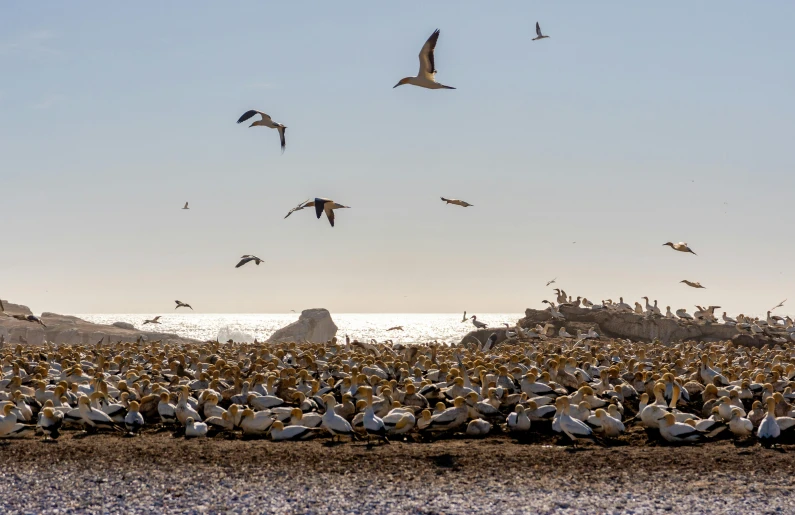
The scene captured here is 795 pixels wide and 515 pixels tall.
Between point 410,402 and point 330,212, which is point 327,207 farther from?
point 410,402

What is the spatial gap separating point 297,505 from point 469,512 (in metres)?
2.48

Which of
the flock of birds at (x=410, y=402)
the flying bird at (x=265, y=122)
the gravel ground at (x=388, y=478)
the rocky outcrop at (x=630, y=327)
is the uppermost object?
the flying bird at (x=265, y=122)

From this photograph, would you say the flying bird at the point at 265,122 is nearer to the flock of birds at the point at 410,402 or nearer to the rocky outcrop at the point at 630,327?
the flock of birds at the point at 410,402

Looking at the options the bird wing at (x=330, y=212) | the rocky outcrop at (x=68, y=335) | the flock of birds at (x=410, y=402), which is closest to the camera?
the flock of birds at (x=410, y=402)

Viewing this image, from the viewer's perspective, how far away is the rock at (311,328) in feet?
217

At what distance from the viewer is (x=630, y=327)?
4644 centimetres

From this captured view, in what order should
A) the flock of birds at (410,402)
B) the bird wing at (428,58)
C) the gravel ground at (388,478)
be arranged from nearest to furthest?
the gravel ground at (388,478) < the flock of birds at (410,402) < the bird wing at (428,58)

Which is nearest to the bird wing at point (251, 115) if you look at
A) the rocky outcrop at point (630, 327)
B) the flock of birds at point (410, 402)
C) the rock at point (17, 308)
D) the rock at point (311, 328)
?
the flock of birds at point (410, 402)

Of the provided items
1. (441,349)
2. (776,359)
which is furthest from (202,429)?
(776,359)

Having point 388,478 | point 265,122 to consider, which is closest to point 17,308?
point 265,122

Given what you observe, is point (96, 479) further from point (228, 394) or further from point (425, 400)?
point (425, 400)

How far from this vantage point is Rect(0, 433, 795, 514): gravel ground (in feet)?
40.8

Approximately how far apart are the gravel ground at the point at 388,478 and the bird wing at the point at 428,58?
781cm

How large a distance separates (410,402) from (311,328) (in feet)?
167
